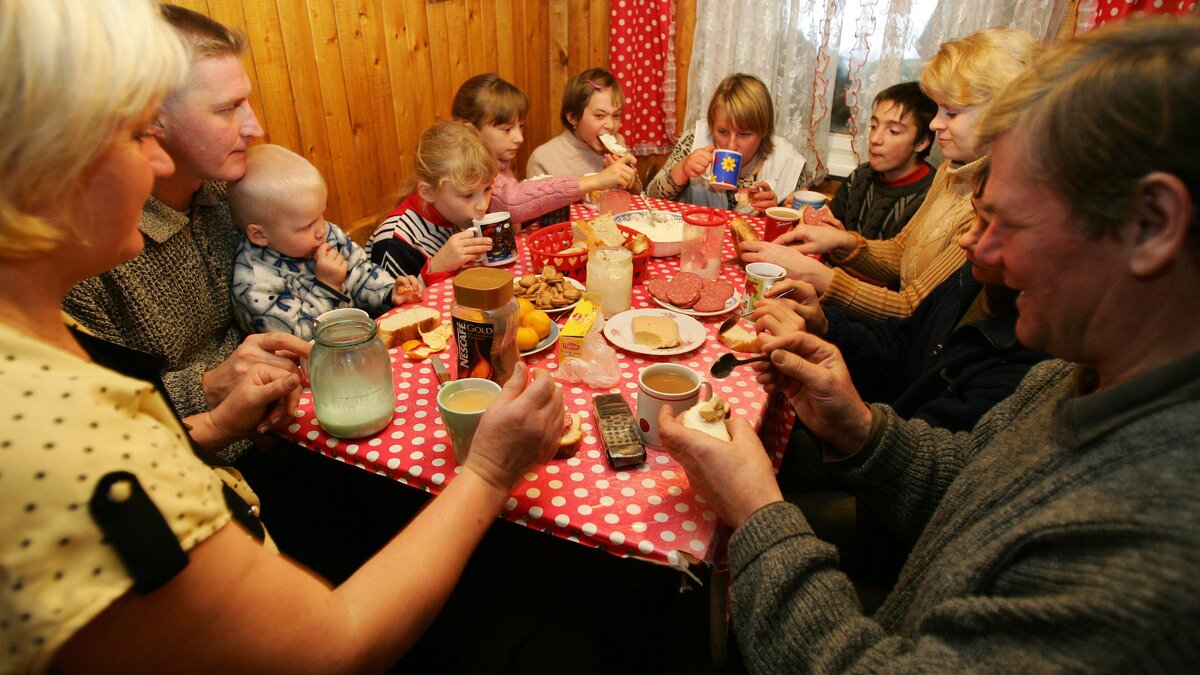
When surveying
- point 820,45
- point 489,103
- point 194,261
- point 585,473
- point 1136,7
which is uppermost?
point 1136,7

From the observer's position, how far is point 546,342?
151 centimetres

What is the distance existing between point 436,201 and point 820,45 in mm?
2371

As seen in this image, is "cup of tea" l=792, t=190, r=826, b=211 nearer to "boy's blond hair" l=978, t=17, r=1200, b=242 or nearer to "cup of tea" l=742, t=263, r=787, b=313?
"cup of tea" l=742, t=263, r=787, b=313

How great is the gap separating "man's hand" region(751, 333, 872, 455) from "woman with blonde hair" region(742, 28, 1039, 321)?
0.71 meters

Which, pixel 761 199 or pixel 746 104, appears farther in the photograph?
pixel 746 104

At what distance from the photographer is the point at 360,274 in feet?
6.32

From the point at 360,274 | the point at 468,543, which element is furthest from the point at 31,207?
the point at 360,274

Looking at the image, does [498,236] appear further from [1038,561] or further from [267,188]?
[1038,561]

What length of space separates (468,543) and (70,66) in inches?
28.2

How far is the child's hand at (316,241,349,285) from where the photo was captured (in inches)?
71.6

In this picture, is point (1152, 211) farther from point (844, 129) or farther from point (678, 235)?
point (844, 129)

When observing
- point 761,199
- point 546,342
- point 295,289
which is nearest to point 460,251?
point 295,289

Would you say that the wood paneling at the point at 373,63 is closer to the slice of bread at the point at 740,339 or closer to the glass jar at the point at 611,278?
the glass jar at the point at 611,278

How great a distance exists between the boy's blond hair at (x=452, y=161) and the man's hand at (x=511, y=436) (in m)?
1.35
